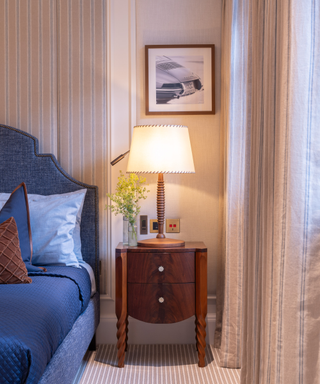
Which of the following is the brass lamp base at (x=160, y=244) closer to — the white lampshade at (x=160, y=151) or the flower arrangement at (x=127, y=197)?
the flower arrangement at (x=127, y=197)

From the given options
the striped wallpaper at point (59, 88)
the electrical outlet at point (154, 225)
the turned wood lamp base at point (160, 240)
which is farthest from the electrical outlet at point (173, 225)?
the striped wallpaper at point (59, 88)

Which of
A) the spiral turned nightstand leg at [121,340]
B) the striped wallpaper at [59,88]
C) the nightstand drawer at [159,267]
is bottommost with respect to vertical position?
the spiral turned nightstand leg at [121,340]

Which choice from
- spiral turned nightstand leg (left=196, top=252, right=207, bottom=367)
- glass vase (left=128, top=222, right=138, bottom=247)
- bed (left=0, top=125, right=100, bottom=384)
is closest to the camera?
bed (left=0, top=125, right=100, bottom=384)

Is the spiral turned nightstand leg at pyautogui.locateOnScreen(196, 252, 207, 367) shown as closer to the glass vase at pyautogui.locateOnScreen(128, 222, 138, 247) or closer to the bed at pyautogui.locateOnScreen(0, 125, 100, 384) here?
the glass vase at pyautogui.locateOnScreen(128, 222, 138, 247)

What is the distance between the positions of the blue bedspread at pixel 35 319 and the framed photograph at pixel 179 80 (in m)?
1.31

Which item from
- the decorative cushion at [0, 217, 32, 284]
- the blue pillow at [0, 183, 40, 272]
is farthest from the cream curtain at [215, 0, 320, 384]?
the blue pillow at [0, 183, 40, 272]

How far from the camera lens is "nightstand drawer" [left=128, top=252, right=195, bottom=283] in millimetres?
2111

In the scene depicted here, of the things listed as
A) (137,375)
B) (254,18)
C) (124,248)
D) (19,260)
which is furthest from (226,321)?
(254,18)

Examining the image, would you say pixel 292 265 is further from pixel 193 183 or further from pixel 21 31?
pixel 21 31

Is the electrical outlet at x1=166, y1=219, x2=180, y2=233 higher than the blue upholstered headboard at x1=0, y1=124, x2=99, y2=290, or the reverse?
the blue upholstered headboard at x1=0, y1=124, x2=99, y2=290

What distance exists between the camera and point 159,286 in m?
2.11

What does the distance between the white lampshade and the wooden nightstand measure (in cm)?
48

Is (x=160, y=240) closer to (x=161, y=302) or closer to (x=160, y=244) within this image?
(x=160, y=244)

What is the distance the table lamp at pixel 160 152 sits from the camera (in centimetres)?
210
